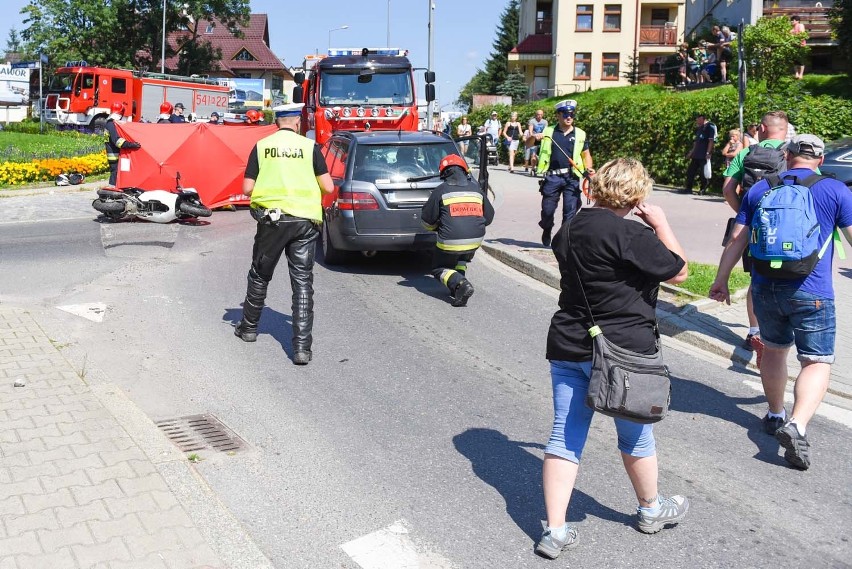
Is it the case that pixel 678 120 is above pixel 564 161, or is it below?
above

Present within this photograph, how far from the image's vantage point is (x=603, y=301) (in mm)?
4012

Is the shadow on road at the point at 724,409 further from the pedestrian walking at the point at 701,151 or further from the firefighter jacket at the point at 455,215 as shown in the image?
the pedestrian walking at the point at 701,151

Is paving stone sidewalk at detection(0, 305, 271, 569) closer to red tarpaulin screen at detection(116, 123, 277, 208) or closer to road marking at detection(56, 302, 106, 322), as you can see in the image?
road marking at detection(56, 302, 106, 322)

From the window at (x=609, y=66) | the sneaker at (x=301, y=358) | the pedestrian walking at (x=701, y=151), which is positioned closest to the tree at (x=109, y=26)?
the window at (x=609, y=66)

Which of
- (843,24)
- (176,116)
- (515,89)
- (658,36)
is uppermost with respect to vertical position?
(658,36)

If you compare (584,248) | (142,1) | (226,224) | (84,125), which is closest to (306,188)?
(584,248)

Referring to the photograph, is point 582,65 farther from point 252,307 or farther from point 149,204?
point 252,307

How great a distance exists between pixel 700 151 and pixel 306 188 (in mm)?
14163

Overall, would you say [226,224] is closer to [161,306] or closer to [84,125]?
[161,306]

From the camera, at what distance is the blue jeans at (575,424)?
412 centimetres

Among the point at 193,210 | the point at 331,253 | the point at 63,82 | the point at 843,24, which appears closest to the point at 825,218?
the point at 331,253

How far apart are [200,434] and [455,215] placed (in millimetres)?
4534

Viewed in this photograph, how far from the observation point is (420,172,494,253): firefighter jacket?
9.50 metres

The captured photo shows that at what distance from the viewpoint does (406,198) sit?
10.8 m
